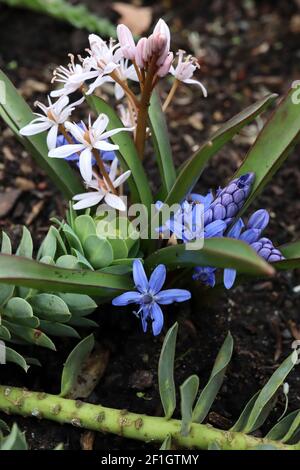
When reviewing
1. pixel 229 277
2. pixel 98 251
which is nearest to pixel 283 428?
pixel 229 277

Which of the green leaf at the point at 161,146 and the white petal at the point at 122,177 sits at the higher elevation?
the green leaf at the point at 161,146

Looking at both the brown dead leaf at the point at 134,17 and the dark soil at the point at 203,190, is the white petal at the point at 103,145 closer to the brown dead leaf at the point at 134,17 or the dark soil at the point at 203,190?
the dark soil at the point at 203,190

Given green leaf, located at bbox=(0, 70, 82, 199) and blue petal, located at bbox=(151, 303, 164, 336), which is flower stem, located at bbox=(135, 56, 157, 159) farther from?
blue petal, located at bbox=(151, 303, 164, 336)

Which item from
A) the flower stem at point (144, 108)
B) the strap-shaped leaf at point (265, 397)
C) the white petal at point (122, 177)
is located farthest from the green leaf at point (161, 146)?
the strap-shaped leaf at point (265, 397)

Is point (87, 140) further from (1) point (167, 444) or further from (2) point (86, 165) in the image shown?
(1) point (167, 444)

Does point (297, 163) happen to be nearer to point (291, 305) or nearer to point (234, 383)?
point (291, 305)
